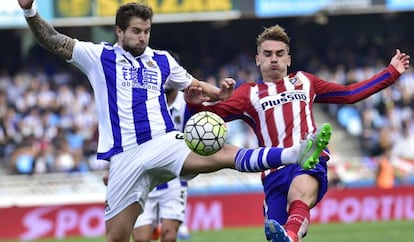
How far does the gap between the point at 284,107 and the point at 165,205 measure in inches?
124

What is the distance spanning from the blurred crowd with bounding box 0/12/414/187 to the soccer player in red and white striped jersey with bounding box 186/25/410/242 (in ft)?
45.8

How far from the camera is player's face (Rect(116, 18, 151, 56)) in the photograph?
8.84 m

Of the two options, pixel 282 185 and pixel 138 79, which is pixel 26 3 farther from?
pixel 282 185

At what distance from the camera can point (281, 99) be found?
9078 mm

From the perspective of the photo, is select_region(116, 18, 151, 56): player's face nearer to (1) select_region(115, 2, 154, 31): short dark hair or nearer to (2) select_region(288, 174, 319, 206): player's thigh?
(1) select_region(115, 2, 154, 31): short dark hair

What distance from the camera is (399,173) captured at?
2359 centimetres

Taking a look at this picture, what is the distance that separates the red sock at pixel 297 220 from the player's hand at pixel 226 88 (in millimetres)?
1251

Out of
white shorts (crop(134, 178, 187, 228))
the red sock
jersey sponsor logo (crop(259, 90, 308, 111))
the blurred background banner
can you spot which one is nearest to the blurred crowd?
the blurred background banner

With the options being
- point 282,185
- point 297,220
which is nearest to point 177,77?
point 282,185

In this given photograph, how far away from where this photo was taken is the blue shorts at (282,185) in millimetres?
8883

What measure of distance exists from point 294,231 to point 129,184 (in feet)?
4.95

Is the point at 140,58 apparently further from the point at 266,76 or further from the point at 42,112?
the point at 42,112

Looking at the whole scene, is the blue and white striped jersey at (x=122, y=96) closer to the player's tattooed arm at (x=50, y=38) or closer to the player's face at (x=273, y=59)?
the player's tattooed arm at (x=50, y=38)

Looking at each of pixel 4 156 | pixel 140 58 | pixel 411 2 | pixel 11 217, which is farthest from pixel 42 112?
pixel 140 58
